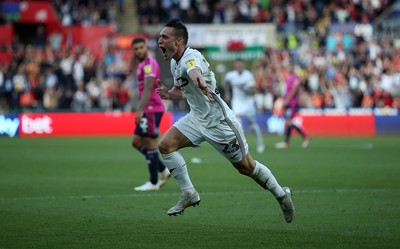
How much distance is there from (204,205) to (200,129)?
89.9 inches

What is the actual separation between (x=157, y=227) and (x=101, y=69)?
87.3 feet

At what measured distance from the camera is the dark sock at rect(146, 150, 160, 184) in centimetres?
1477

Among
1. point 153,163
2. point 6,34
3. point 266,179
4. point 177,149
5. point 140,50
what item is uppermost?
point 140,50

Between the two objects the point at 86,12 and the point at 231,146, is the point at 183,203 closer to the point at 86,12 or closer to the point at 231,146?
the point at 231,146

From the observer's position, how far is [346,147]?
25359 mm

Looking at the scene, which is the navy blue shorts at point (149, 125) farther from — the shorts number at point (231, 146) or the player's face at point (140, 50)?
the shorts number at point (231, 146)

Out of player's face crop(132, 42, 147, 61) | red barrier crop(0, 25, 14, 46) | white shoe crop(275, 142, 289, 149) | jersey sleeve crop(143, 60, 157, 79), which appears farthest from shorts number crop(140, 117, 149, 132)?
red barrier crop(0, 25, 14, 46)

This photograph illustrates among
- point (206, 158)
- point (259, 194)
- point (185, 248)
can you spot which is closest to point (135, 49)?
point (259, 194)

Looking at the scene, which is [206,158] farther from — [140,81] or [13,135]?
[13,135]

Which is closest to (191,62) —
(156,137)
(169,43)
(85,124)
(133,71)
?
(169,43)

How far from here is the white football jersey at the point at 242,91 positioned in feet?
80.6

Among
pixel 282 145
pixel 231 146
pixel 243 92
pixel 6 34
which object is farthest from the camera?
pixel 6 34

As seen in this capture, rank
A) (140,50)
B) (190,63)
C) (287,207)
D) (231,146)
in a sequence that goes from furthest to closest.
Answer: (140,50) → (287,207) → (231,146) → (190,63)

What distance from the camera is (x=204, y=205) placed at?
12422 mm
